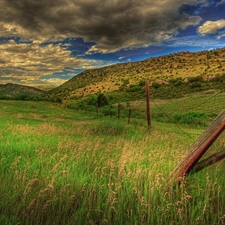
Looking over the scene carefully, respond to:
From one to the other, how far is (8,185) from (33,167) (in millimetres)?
1250

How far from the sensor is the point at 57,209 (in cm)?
365

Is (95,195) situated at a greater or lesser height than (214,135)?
lesser

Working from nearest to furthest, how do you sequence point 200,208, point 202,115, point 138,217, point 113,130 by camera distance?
point 138,217, point 200,208, point 113,130, point 202,115

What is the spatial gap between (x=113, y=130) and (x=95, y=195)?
1063 cm

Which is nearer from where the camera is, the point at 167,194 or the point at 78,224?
the point at 78,224

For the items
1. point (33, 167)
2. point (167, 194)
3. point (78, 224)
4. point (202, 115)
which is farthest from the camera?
point (202, 115)

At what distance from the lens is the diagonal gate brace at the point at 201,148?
12.0 feet

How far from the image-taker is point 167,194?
4113mm

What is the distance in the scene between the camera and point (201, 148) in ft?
12.5

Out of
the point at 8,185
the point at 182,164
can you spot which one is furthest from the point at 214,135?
the point at 8,185

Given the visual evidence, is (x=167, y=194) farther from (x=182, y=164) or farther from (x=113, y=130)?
(x=113, y=130)

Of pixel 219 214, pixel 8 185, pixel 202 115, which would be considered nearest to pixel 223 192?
pixel 219 214

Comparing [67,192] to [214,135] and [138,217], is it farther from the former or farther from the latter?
[214,135]

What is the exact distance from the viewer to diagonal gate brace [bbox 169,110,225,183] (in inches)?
144
